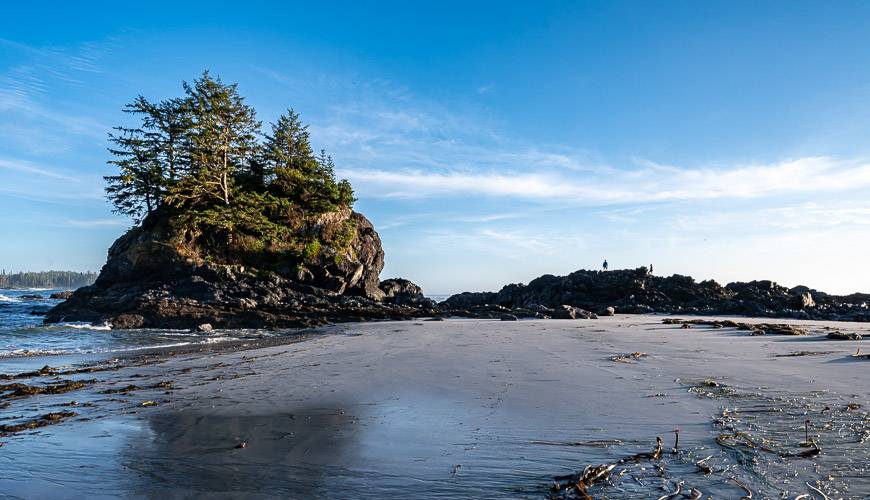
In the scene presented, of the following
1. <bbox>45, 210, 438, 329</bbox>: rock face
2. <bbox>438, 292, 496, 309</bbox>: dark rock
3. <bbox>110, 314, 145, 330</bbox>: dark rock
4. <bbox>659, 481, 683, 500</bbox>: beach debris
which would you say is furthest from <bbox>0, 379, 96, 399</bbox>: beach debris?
<bbox>438, 292, 496, 309</bbox>: dark rock

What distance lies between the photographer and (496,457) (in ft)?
14.3

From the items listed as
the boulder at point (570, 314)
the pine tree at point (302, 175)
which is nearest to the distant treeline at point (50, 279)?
the pine tree at point (302, 175)

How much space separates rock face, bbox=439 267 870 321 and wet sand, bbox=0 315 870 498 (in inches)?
750

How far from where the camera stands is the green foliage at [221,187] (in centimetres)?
3275

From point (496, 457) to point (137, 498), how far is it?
2997 mm

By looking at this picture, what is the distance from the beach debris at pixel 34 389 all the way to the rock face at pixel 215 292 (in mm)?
13550

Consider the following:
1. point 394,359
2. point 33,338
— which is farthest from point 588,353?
point 33,338

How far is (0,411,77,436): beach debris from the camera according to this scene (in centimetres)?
564

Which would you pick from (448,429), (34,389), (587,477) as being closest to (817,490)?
(587,477)

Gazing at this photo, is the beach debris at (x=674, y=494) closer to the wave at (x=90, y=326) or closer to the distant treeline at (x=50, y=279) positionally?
the wave at (x=90, y=326)

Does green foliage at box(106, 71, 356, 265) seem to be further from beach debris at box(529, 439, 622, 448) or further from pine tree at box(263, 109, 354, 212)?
beach debris at box(529, 439, 622, 448)

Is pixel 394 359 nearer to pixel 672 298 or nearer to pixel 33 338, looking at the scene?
pixel 33 338

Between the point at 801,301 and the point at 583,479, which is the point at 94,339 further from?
the point at 801,301

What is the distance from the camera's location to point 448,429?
532cm
